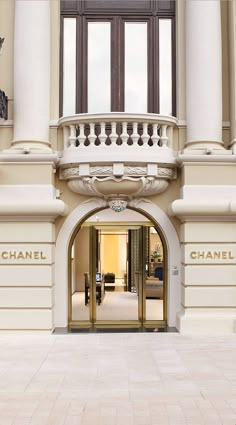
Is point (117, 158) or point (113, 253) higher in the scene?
point (117, 158)

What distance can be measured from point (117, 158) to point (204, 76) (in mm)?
2720

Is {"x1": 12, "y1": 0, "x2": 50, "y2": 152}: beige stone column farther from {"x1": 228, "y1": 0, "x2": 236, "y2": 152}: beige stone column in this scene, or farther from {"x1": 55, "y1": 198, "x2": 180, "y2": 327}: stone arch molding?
{"x1": 228, "y1": 0, "x2": 236, "y2": 152}: beige stone column

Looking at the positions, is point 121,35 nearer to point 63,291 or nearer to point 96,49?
point 96,49

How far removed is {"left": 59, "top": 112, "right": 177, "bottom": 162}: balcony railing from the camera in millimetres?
11219

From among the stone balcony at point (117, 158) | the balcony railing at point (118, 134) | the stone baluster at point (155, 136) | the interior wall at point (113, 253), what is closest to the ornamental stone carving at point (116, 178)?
the stone balcony at point (117, 158)

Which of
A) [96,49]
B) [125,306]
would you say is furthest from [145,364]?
[96,49]

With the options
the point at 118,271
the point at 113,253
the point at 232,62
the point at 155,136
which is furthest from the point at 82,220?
the point at 232,62

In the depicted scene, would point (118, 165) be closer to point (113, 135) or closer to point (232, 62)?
point (113, 135)

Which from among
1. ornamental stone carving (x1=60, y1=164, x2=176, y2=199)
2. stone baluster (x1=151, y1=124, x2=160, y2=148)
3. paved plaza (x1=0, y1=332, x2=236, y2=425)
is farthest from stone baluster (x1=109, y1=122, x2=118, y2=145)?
paved plaza (x1=0, y1=332, x2=236, y2=425)

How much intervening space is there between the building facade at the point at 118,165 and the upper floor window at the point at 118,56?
0.02 meters

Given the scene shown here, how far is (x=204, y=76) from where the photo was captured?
11.7m

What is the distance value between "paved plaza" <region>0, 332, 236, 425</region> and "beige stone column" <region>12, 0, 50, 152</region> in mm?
4300

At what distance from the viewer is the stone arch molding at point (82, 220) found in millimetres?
11680

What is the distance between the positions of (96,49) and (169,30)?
69.6 inches
